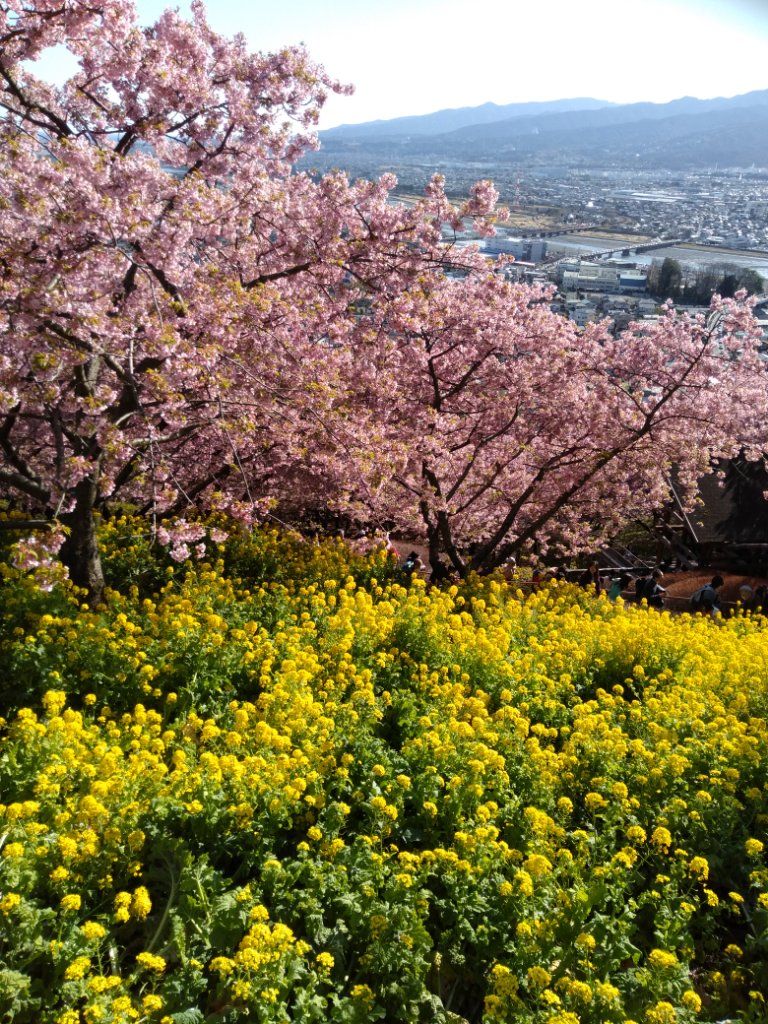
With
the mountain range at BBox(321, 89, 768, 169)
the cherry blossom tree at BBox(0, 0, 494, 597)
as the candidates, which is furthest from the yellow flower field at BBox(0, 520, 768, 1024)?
the mountain range at BBox(321, 89, 768, 169)

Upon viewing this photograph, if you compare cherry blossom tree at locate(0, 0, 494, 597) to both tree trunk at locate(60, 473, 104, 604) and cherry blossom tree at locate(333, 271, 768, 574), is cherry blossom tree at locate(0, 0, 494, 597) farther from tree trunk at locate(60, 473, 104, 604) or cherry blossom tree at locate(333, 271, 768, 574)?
cherry blossom tree at locate(333, 271, 768, 574)

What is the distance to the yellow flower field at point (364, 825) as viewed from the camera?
168 inches

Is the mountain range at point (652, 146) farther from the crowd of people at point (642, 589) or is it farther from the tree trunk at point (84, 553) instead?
the tree trunk at point (84, 553)

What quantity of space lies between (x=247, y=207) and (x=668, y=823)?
851 centimetres

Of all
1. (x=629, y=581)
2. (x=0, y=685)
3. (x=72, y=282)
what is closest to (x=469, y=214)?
(x=72, y=282)

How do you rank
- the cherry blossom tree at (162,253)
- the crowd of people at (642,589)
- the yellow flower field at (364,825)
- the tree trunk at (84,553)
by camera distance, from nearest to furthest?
the yellow flower field at (364,825) → the cherry blossom tree at (162,253) → the tree trunk at (84,553) → the crowd of people at (642,589)

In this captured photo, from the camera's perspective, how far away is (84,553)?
9.45m

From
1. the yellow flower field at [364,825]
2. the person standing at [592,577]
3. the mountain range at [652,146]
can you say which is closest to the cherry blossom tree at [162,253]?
the yellow flower field at [364,825]

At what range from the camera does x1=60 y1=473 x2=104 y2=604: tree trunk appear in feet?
30.5

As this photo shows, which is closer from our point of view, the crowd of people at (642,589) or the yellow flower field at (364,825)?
the yellow flower field at (364,825)

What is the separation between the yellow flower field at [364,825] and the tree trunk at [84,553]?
2.87ft

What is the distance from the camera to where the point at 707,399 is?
1556 centimetres

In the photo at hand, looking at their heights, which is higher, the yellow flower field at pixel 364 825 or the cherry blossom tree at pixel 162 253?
the cherry blossom tree at pixel 162 253

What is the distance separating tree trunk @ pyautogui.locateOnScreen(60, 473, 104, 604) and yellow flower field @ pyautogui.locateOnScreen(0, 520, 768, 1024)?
2.87ft
